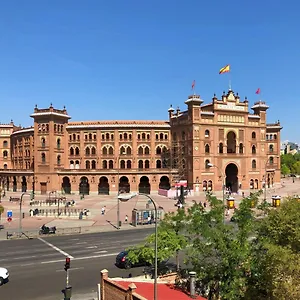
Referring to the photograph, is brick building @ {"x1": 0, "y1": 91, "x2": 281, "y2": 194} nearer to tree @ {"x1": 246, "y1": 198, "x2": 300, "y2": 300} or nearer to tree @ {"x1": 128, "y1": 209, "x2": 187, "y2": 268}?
tree @ {"x1": 128, "y1": 209, "x2": 187, "y2": 268}

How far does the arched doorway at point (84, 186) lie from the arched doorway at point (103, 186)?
3.01m

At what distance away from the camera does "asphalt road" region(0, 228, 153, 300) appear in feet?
81.6

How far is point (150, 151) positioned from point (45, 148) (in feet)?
87.0

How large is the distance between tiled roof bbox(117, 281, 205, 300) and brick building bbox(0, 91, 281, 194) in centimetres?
6307

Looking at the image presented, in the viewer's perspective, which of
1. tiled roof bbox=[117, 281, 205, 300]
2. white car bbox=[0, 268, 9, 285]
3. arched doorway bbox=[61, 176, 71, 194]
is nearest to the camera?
tiled roof bbox=[117, 281, 205, 300]

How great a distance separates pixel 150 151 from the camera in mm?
98750

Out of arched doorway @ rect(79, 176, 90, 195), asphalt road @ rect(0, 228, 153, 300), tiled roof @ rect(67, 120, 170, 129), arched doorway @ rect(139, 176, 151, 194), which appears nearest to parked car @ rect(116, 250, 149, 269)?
asphalt road @ rect(0, 228, 153, 300)

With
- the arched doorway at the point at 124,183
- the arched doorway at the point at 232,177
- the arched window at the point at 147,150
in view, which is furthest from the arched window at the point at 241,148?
the arched doorway at the point at 124,183

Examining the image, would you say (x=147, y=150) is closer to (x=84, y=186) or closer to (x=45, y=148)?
(x=84, y=186)

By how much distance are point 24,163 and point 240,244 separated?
93.9 m

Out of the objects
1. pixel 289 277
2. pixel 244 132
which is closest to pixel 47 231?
pixel 289 277

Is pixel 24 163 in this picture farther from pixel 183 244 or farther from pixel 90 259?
pixel 183 244

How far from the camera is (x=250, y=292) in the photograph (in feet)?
55.9

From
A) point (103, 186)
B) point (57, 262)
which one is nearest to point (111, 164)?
point (103, 186)
